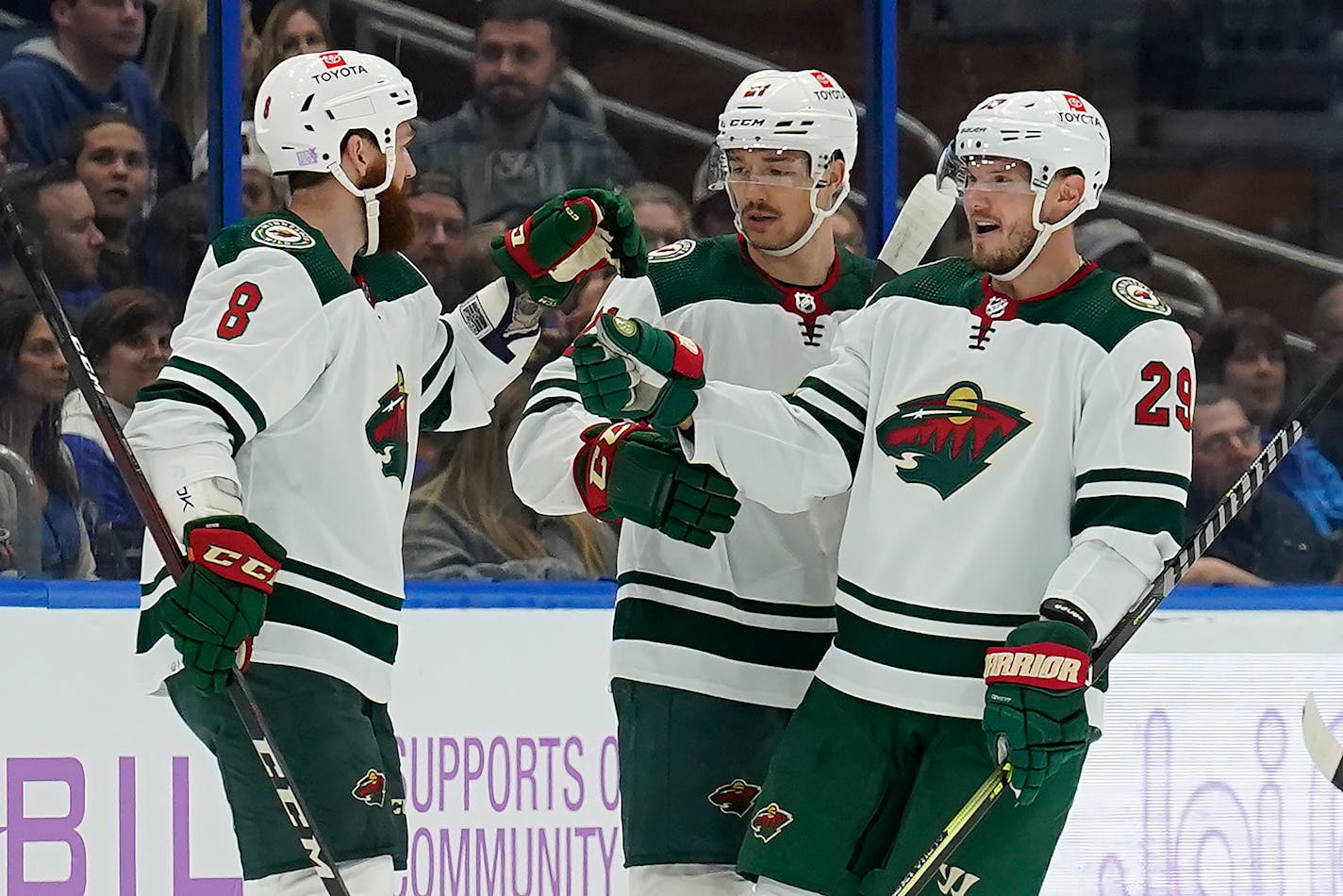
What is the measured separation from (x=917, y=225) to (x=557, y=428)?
0.60 m

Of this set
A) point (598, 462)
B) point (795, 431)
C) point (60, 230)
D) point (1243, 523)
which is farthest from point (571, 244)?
point (1243, 523)

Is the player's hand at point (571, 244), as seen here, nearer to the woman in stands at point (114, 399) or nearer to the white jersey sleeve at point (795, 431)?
the white jersey sleeve at point (795, 431)

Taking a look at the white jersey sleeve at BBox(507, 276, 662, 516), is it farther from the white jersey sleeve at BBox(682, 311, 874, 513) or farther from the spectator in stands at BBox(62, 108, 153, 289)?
the spectator in stands at BBox(62, 108, 153, 289)

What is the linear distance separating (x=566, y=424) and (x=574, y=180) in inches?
41.4

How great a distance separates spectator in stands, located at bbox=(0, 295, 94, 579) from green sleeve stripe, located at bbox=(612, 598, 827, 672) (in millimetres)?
1109

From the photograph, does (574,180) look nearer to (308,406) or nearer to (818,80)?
(818,80)

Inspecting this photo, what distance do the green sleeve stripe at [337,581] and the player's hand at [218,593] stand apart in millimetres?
149

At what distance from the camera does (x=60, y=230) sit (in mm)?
3572

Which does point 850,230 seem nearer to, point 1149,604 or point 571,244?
point 571,244

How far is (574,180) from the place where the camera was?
3.75m

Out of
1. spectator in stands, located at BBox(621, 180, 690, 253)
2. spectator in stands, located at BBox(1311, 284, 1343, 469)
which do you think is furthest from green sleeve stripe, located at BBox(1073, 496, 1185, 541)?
spectator in stands, located at BBox(1311, 284, 1343, 469)

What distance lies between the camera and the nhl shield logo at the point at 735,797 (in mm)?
2752

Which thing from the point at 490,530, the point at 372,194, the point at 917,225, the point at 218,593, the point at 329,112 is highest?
the point at 329,112

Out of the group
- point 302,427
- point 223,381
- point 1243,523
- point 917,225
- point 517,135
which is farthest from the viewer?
point 1243,523
